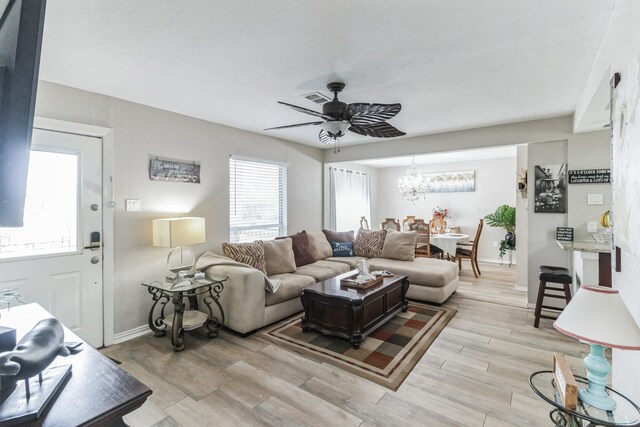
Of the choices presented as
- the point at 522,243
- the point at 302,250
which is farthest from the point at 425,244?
the point at 302,250

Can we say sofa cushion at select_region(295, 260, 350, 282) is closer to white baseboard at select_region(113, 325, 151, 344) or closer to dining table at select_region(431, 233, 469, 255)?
white baseboard at select_region(113, 325, 151, 344)

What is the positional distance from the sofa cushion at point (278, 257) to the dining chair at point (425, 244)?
2.71 metres

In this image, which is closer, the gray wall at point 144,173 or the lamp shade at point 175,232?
the gray wall at point 144,173

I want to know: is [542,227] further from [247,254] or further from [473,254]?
[247,254]

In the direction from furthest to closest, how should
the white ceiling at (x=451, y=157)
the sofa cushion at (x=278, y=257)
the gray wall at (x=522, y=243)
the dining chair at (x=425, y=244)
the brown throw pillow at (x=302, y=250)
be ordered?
the white ceiling at (x=451, y=157) → the dining chair at (x=425, y=244) → the gray wall at (x=522, y=243) → the brown throw pillow at (x=302, y=250) → the sofa cushion at (x=278, y=257)

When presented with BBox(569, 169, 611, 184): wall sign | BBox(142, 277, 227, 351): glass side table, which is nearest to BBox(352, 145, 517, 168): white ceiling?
BBox(569, 169, 611, 184): wall sign

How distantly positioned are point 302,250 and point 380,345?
2.03 m

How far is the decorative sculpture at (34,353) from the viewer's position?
0.82 meters

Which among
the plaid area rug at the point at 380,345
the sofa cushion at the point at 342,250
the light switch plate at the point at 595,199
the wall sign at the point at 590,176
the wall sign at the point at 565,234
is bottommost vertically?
the plaid area rug at the point at 380,345

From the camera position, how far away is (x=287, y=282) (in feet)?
12.0

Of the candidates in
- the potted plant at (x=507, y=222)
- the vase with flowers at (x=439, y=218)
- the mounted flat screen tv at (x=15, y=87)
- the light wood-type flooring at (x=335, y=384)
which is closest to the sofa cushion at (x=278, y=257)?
the light wood-type flooring at (x=335, y=384)

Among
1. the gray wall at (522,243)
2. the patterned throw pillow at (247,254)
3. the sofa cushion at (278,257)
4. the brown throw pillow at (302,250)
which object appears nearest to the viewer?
the patterned throw pillow at (247,254)

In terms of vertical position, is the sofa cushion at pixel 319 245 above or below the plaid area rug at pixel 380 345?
above

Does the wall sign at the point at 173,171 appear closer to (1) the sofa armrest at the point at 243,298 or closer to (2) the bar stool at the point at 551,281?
(1) the sofa armrest at the point at 243,298
